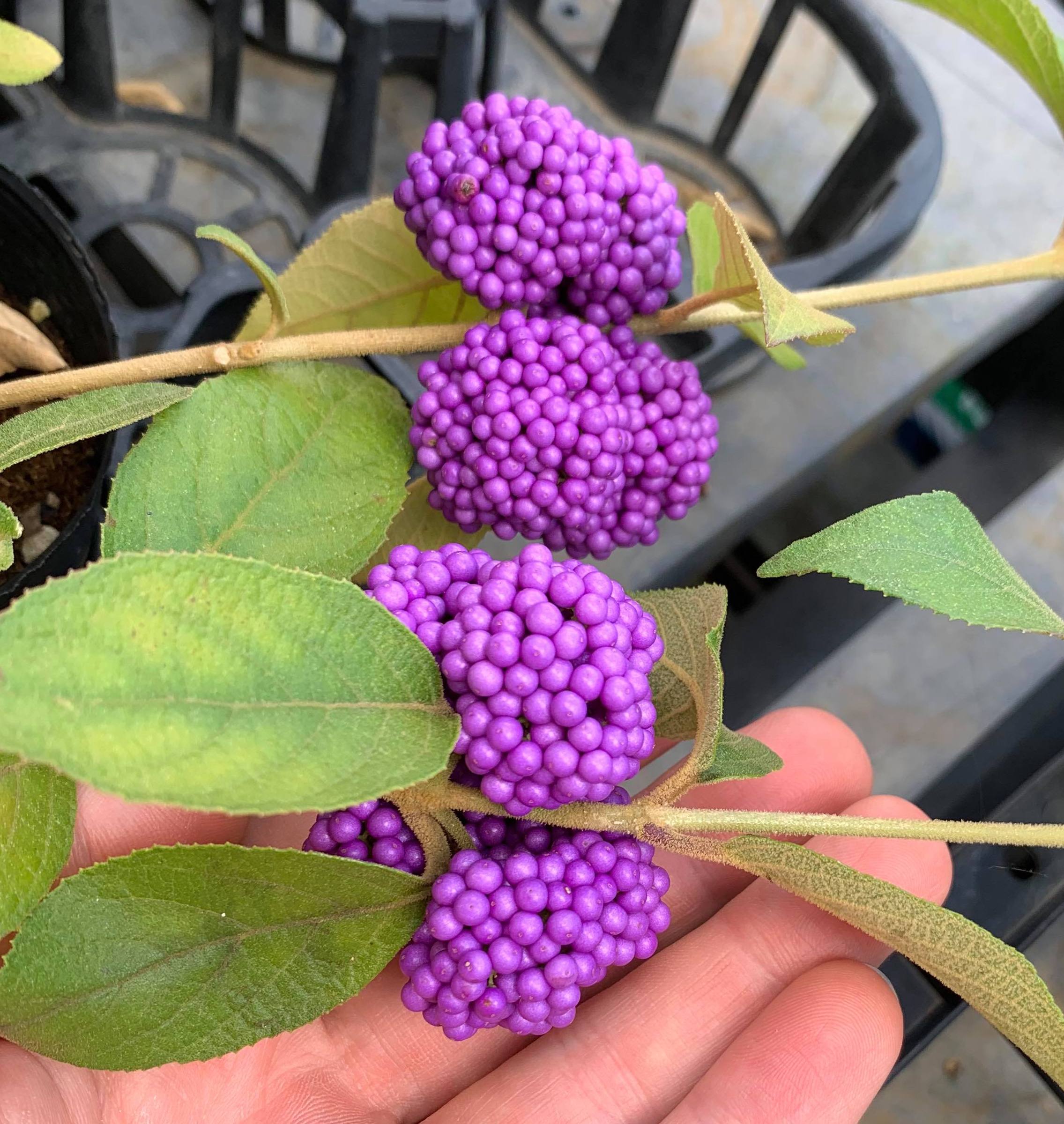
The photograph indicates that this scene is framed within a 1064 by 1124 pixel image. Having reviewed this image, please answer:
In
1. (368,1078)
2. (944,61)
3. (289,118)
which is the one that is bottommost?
(368,1078)

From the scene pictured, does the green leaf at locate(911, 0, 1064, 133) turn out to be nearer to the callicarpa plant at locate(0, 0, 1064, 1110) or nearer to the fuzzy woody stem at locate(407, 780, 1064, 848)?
the callicarpa plant at locate(0, 0, 1064, 1110)

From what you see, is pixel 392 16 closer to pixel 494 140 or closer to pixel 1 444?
pixel 494 140

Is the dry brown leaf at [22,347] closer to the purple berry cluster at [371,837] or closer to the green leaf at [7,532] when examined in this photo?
the green leaf at [7,532]

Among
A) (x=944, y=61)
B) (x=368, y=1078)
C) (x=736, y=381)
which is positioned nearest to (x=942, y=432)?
(x=736, y=381)

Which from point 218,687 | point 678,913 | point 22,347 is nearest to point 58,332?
point 22,347

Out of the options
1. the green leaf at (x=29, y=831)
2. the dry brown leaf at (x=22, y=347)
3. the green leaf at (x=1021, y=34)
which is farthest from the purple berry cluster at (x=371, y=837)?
the green leaf at (x=1021, y=34)
